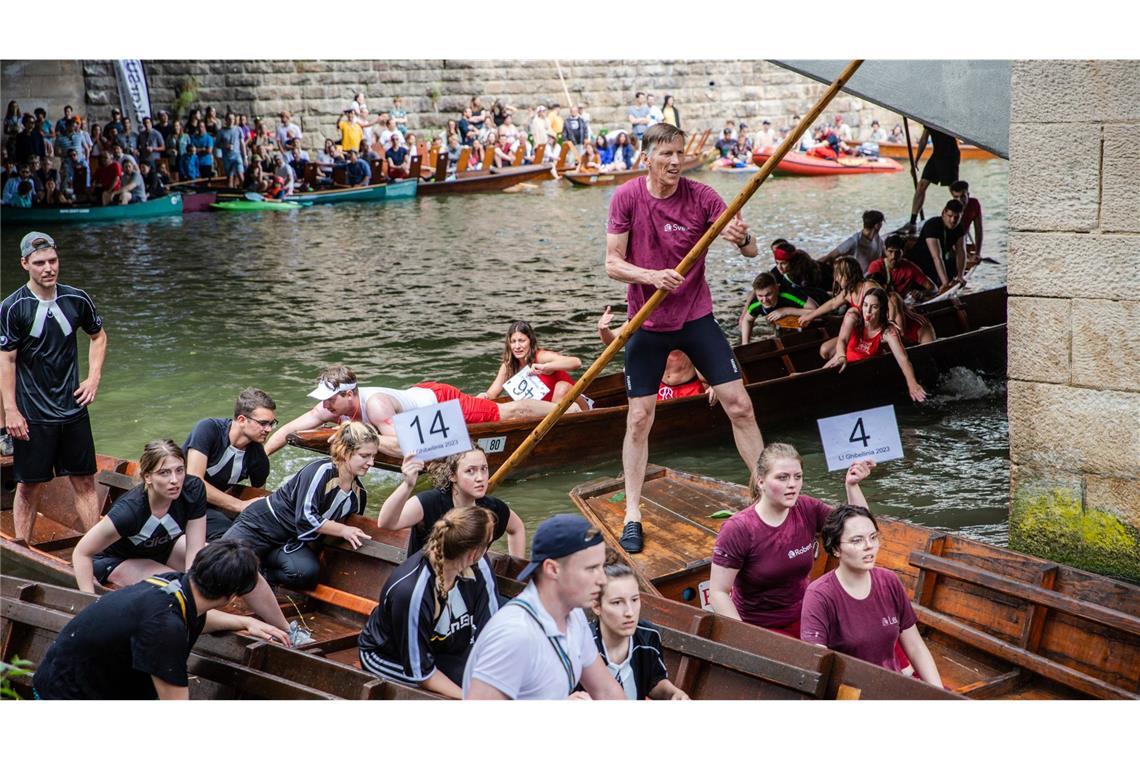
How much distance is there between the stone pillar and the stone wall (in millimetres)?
23353

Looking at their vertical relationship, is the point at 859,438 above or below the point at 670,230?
below

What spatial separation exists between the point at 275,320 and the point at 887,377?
7156mm

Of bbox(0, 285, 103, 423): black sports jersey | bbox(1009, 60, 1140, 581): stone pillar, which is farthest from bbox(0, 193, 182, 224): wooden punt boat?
bbox(1009, 60, 1140, 581): stone pillar

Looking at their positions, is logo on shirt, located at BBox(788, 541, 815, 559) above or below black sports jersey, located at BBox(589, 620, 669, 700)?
above

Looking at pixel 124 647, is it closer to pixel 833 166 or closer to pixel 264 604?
pixel 264 604

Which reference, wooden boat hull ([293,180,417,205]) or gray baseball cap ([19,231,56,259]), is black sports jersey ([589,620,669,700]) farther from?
wooden boat hull ([293,180,417,205])

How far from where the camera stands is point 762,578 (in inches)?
181

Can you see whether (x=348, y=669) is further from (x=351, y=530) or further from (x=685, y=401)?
(x=685, y=401)

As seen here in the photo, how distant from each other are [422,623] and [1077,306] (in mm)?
3485

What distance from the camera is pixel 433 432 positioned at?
16.6 ft

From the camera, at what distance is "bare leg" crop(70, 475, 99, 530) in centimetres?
632

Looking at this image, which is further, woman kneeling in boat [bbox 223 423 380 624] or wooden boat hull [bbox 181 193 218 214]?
wooden boat hull [bbox 181 193 218 214]

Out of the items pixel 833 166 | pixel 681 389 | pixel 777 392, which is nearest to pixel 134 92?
pixel 833 166

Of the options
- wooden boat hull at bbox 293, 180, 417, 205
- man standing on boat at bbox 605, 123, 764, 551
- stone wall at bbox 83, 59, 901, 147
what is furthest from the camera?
stone wall at bbox 83, 59, 901, 147
